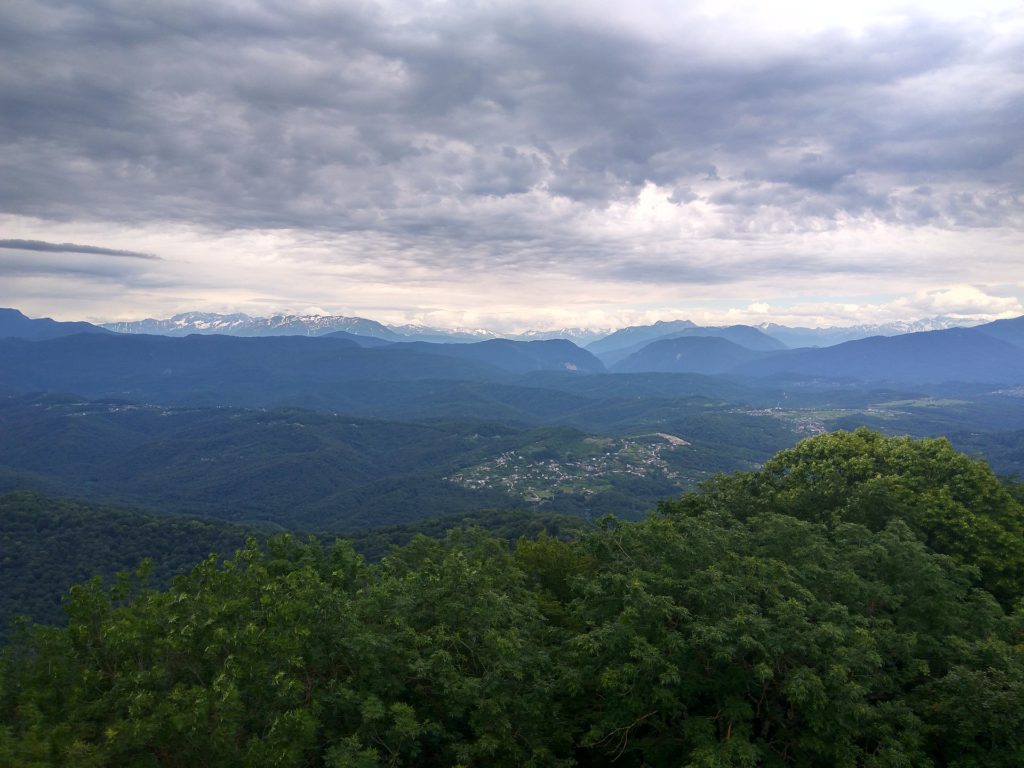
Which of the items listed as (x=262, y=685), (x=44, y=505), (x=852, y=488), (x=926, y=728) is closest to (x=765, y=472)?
(x=852, y=488)

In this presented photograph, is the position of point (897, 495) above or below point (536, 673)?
above

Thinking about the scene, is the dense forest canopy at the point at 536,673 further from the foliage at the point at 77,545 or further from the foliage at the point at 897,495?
the foliage at the point at 77,545

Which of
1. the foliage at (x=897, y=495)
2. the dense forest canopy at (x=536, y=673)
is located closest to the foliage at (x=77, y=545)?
the foliage at (x=897, y=495)

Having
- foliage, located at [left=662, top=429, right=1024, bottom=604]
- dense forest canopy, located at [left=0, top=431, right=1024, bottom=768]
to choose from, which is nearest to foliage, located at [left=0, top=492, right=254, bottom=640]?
foliage, located at [left=662, top=429, right=1024, bottom=604]

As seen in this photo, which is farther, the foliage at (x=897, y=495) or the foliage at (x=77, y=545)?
the foliage at (x=77, y=545)

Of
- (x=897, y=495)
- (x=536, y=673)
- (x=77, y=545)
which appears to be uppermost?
(x=897, y=495)

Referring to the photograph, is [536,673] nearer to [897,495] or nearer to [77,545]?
[897,495]

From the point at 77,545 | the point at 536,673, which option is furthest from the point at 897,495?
the point at 77,545

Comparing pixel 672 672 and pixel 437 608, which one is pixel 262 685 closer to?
pixel 437 608

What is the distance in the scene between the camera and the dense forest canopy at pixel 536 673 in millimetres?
16391

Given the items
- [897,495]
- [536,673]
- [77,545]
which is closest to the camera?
[536,673]

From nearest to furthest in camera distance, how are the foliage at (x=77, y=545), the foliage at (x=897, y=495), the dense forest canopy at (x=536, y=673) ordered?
the dense forest canopy at (x=536, y=673) → the foliage at (x=897, y=495) → the foliage at (x=77, y=545)

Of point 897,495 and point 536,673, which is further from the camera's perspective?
point 897,495

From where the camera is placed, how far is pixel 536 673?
20.2 meters
